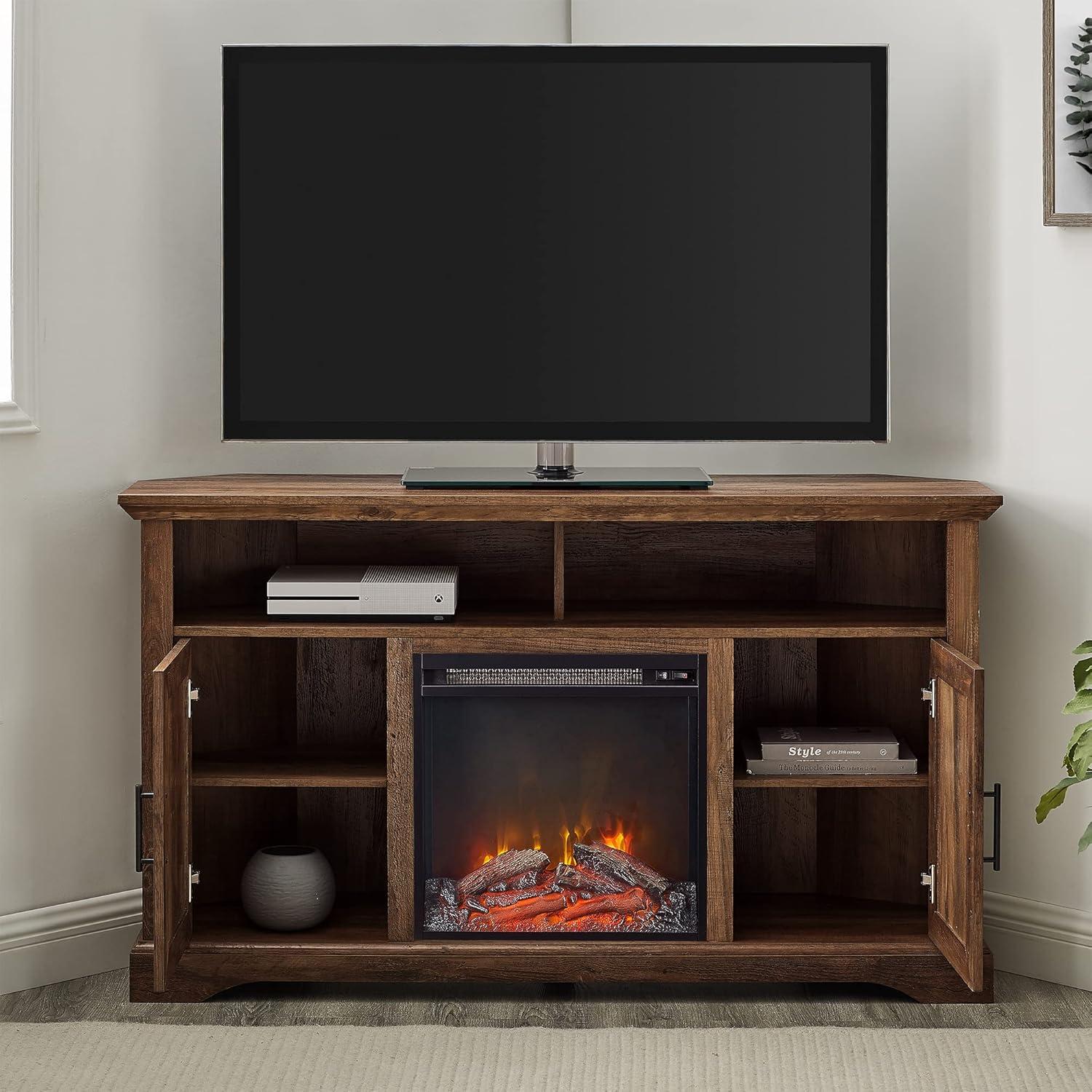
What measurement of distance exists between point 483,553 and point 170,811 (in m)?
0.83

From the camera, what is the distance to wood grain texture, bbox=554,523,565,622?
7.30 feet

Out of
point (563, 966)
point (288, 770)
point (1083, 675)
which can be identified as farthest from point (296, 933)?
point (1083, 675)

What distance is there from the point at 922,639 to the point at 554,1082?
1125 mm

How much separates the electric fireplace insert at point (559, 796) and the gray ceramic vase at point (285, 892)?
23 centimetres

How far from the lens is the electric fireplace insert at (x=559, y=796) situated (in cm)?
222

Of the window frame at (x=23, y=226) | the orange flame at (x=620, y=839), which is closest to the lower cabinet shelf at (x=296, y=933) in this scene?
the orange flame at (x=620, y=839)

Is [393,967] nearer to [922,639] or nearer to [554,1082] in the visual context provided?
[554,1082]

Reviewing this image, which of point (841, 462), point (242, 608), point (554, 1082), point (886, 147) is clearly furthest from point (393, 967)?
point (886, 147)

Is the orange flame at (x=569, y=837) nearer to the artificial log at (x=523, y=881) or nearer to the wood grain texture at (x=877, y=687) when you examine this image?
the artificial log at (x=523, y=881)

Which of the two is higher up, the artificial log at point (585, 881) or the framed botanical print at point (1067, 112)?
the framed botanical print at point (1067, 112)

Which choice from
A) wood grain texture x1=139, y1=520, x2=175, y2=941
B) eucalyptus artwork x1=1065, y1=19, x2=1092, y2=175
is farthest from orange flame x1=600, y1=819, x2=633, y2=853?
eucalyptus artwork x1=1065, y1=19, x2=1092, y2=175

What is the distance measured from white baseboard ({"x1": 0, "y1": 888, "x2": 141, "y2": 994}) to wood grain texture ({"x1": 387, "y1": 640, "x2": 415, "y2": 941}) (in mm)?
615

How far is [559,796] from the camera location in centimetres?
229

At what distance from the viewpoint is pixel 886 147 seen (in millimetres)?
2320
